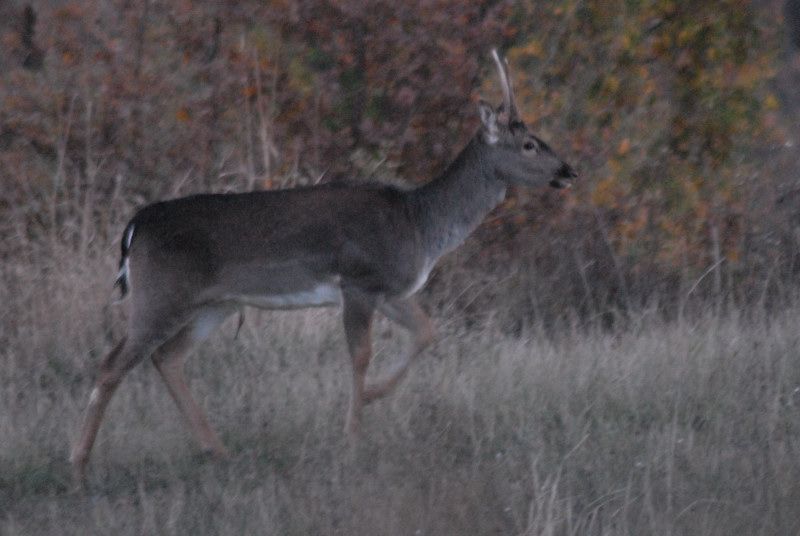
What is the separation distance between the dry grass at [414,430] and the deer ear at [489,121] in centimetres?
134

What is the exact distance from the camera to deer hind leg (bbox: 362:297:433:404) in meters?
7.25

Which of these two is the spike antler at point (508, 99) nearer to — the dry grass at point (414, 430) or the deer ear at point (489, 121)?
the deer ear at point (489, 121)

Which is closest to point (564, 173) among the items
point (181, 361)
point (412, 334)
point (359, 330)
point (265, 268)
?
point (412, 334)

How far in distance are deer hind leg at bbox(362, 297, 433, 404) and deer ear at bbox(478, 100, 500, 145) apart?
1163mm

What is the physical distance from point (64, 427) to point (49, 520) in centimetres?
135

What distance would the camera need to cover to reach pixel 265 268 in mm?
7148

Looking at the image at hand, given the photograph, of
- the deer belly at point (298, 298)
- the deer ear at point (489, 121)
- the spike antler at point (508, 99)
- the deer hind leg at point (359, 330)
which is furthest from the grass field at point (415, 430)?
the spike antler at point (508, 99)

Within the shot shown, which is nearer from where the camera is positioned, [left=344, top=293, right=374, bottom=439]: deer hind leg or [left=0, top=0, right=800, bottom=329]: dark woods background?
[left=344, top=293, right=374, bottom=439]: deer hind leg

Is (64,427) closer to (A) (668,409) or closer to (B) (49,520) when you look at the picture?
(B) (49,520)

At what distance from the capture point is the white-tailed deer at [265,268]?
22.9ft

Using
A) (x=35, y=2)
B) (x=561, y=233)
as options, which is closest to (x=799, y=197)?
(x=561, y=233)

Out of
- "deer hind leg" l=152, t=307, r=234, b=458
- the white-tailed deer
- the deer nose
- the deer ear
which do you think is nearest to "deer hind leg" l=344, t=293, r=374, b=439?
the white-tailed deer

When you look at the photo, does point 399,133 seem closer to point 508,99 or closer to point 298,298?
point 508,99

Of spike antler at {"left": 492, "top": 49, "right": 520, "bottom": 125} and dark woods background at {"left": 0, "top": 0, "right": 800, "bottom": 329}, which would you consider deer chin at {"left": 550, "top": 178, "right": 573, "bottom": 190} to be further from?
dark woods background at {"left": 0, "top": 0, "right": 800, "bottom": 329}
